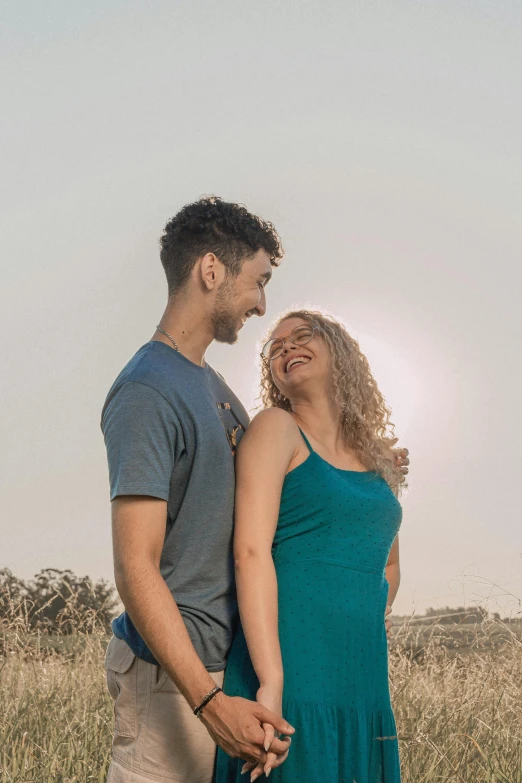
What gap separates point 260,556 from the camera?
8.25ft

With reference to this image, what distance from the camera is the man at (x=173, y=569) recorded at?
7.63 feet

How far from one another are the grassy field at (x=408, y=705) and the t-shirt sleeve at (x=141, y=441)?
6.77 feet

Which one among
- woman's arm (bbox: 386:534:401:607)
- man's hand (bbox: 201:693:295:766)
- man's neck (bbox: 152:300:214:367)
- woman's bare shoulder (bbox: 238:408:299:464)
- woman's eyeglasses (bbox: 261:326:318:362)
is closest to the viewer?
→ man's hand (bbox: 201:693:295:766)

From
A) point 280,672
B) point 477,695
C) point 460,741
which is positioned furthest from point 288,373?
point 477,695

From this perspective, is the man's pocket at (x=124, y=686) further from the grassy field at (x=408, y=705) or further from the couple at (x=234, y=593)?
the grassy field at (x=408, y=705)

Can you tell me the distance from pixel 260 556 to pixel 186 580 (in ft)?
0.72

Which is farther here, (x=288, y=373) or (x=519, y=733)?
(x=519, y=733)

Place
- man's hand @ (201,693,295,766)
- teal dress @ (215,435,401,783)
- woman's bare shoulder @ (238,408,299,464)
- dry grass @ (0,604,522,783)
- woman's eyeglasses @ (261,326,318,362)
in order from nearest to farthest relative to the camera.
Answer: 1. man's hand @ (201,693,295,766)
2. teal dress @ (215,435,401,783)
3. woman's bare shoulder @ (238,408,299,464)
4. woman's eyeglasses @ (261,326,318,362)
5. dry grass @ (0,604,522,783)

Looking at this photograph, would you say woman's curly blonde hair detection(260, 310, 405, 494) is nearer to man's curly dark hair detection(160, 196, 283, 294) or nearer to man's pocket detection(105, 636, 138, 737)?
man's curly dark hair detection(160, 196, 283, 294)

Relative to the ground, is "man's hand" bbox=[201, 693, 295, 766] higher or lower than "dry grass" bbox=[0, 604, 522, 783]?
lower

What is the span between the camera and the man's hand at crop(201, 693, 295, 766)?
2281 millimetres

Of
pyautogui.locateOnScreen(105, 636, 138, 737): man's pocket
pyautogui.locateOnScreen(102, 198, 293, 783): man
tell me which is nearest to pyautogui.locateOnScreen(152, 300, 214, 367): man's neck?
pyautogui.locateOnScreen(102, 198, 293, 783): man

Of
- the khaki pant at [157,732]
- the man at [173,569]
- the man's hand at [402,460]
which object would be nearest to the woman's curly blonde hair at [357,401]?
the man's hand at [402,460]

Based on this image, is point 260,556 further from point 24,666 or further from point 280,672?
point 24,666
